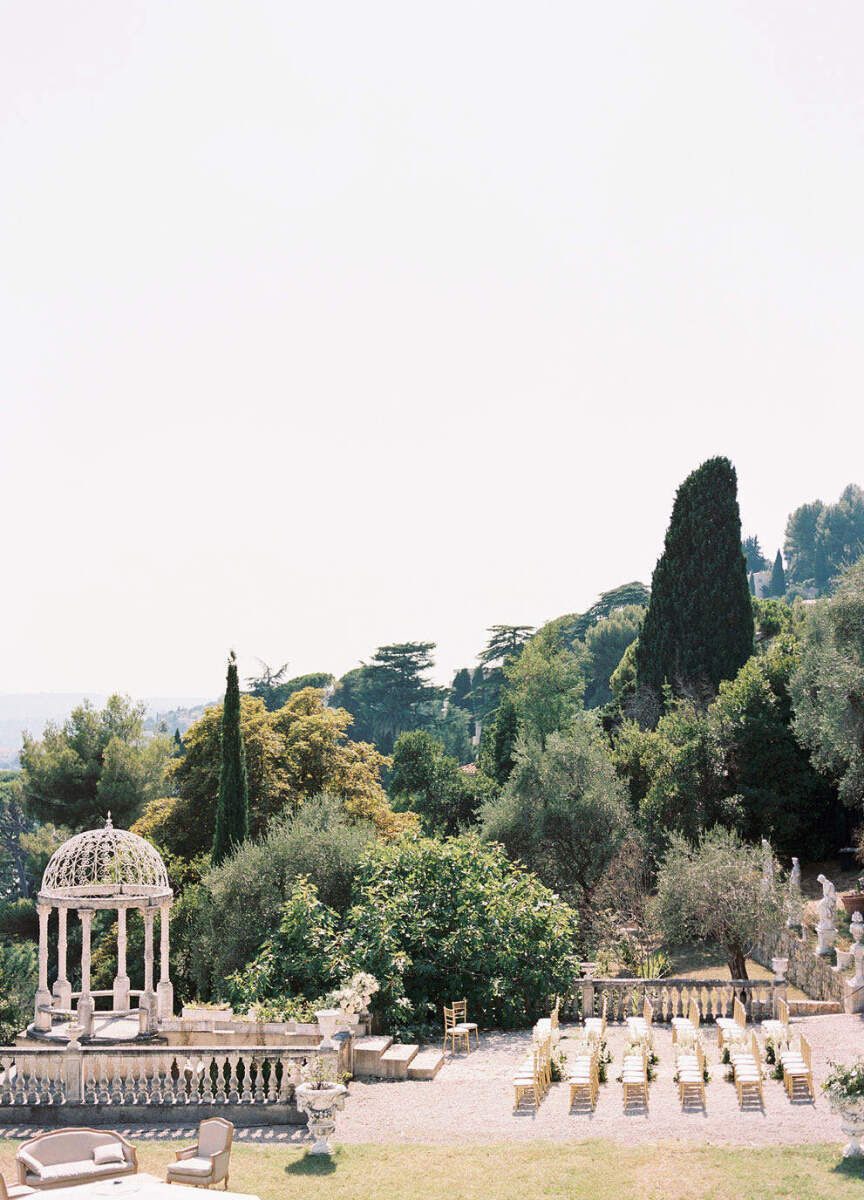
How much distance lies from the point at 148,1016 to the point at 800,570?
158 metres

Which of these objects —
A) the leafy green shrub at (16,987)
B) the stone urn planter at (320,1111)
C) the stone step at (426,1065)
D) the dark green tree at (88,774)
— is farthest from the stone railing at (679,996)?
the dark green tree at (88,774)

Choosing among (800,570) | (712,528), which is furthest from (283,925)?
(800,570)

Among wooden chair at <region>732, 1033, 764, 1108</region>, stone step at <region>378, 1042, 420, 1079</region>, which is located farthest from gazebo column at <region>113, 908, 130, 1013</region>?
wooden chair at <region>732, 1033, 764, 1108</region>

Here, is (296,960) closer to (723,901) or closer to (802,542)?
(723,901)

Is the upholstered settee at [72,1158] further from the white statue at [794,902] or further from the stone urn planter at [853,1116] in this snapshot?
the white statue at [794,902]

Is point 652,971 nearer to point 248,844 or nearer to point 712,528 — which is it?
point 248,844

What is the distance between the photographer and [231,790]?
1329 inches

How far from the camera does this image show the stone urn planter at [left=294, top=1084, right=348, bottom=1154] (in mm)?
14305

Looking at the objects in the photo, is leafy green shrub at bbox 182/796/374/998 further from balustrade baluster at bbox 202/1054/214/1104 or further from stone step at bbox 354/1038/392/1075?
balustrade baluster at bbox 202/1054/214/1104

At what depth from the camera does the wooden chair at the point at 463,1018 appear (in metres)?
20.8

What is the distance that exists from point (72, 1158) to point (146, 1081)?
13.5ft

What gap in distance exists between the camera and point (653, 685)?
53.4 meters

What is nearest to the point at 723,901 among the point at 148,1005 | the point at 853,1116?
the point at 148,1005

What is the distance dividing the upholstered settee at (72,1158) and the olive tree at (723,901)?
16.2 metres
